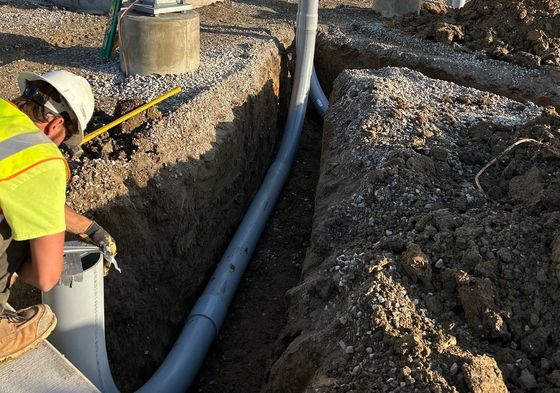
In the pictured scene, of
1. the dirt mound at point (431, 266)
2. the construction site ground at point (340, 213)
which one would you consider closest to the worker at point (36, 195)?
the construction site ground at point (340, 213)

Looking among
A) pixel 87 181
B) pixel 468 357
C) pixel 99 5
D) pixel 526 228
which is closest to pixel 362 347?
pixel 468 357

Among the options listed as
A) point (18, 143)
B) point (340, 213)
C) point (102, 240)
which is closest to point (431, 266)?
point (340, 213)

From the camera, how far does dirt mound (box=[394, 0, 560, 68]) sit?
8922 millimetres

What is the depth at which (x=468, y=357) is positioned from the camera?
306 centimetres

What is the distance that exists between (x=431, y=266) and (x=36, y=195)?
7.60ft

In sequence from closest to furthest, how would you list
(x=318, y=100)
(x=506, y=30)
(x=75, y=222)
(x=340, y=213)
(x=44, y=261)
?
(x=44, y=261), (x=75, y=222), (x=340, y=213), (x=318, y=100), (x=506, y=30)

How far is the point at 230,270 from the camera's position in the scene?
5.74 m

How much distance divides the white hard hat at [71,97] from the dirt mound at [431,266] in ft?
5.86

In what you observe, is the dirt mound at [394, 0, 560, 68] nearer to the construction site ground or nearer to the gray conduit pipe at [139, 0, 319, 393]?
the construction site ground

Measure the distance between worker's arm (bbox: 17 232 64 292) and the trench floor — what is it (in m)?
1.73

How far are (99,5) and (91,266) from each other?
304 inches

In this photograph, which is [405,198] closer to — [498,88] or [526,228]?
[526,228]

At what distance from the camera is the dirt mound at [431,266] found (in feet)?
10.2

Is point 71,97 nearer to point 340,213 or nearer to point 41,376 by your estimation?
point 41,376
